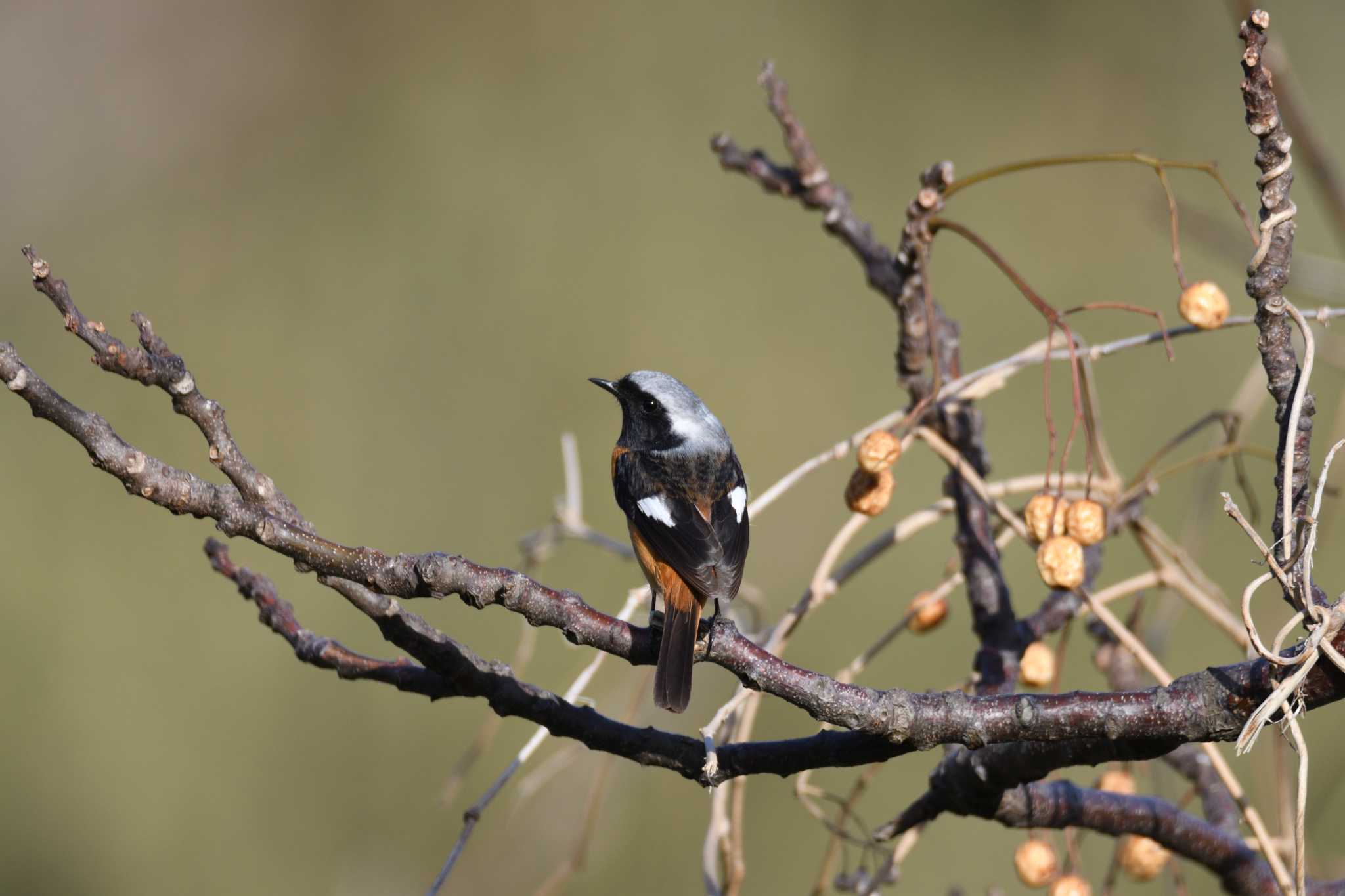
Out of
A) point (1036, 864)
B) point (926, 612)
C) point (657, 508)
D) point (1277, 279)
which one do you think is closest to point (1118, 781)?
point (1036, 864)

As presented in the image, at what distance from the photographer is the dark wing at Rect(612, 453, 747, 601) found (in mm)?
2021

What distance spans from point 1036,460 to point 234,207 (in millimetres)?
4018

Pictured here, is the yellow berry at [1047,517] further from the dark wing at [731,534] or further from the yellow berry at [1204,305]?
the dark wing at [731,534]

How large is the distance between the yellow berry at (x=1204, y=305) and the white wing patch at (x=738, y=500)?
3.09 ft

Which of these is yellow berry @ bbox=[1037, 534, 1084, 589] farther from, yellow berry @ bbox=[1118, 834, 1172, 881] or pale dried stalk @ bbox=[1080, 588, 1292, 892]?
yellow berry @ bbox=[1118, 834, 1172, 881]

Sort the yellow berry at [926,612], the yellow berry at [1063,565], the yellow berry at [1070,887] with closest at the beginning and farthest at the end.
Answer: the yellow berry at [1063,565]
the yellow berry at [1070,887]
the yellow berry at [926,612]

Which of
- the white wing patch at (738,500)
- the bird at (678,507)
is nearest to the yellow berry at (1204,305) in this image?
the bird at (678,507)

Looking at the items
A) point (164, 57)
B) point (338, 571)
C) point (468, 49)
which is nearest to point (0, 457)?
point (164, 57)

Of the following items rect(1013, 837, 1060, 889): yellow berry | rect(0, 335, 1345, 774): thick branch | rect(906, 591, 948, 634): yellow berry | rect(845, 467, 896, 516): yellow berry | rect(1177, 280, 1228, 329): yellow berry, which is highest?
rect(1177, 280, 1228, 329): yellow berry

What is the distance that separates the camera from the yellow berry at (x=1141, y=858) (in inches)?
71.4

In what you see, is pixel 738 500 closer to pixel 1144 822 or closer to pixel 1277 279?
pixel 1144 822

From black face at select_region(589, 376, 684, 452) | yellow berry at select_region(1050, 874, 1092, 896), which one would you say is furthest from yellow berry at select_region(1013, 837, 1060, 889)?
black face at select_region(589, 376, 684, 452)

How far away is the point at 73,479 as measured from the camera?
17.0ft

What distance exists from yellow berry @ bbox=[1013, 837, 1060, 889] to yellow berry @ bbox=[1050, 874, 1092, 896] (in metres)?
0.06
